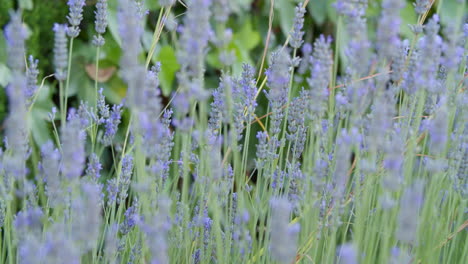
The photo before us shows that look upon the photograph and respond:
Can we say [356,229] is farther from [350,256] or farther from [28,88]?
[28,88]

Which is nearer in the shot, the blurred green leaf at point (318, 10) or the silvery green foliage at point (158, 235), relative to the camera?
the silvery green foliage at point (158, 235)

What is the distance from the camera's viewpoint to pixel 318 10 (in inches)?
125

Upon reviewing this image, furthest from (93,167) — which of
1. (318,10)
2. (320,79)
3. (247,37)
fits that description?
(318,10)

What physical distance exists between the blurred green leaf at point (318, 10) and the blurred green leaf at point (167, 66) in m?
0.77

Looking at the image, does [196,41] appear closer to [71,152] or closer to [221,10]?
[221,10]

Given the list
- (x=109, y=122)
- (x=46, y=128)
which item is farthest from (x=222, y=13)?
(x=46, y=128)

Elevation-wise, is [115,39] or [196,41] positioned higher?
[115,39]

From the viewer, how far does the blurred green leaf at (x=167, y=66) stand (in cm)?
282

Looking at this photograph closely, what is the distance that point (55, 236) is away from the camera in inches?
38.8

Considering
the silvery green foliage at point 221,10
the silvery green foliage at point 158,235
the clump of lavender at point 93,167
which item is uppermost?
the silvery green foliage at point 221,10

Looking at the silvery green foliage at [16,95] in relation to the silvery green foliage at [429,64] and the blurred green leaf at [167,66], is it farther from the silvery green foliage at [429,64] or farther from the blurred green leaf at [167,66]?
the blurred green leaf at [167,66]

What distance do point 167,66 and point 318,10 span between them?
2.81 feet

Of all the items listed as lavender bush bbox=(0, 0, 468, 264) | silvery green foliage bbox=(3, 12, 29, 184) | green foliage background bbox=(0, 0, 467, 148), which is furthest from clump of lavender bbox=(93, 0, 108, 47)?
green foliage background bbox=(0, 0, 467, 148)

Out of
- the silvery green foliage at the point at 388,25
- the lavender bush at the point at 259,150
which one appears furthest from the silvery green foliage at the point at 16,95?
the silvery green foliage at the point at 388,25
